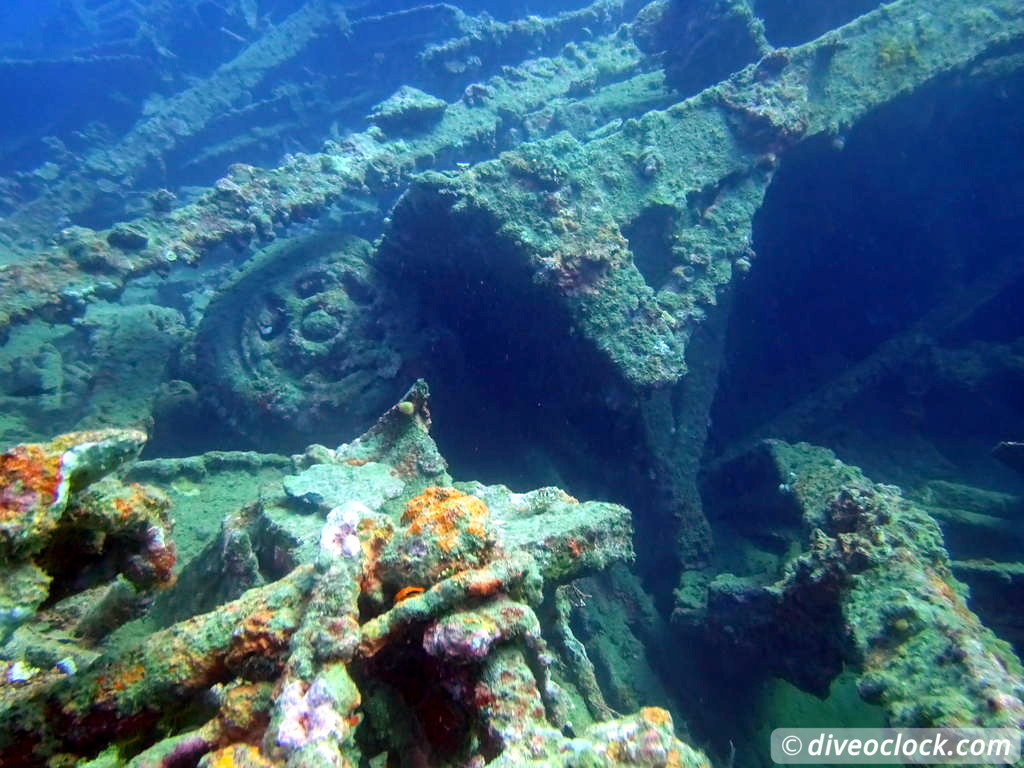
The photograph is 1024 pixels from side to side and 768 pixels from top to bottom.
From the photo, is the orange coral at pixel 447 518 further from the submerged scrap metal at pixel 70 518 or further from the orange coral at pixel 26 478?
the orange coral at pixel 26 478

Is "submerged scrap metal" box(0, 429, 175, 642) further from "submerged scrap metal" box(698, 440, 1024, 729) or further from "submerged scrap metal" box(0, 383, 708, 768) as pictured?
"submerged scrap metal" box(698, 440, 1024, 729)

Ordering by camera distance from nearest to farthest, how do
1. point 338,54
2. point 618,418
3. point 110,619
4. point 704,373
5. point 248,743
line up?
1. point 248,743
2. point 110,619
3. point 618,418
4. point 704,373
5. point 338,54

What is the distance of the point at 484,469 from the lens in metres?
7.10

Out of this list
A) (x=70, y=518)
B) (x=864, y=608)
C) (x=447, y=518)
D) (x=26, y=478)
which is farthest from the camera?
(x=864, y=608)

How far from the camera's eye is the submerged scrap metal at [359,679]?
1.86 metres

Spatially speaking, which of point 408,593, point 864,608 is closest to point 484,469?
point 864,608

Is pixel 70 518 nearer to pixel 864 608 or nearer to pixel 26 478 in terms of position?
pixel 26 478

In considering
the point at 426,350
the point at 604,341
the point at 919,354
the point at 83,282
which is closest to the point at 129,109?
the point at 83,282

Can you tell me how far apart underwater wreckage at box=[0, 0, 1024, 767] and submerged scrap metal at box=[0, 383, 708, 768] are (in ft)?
0.04

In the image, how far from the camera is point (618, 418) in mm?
6383

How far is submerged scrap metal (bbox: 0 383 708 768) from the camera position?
6.11 ft

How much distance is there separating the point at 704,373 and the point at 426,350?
368 centimetres

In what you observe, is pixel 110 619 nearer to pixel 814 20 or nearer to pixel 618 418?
pixel 618 418

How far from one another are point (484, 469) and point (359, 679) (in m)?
4.90
